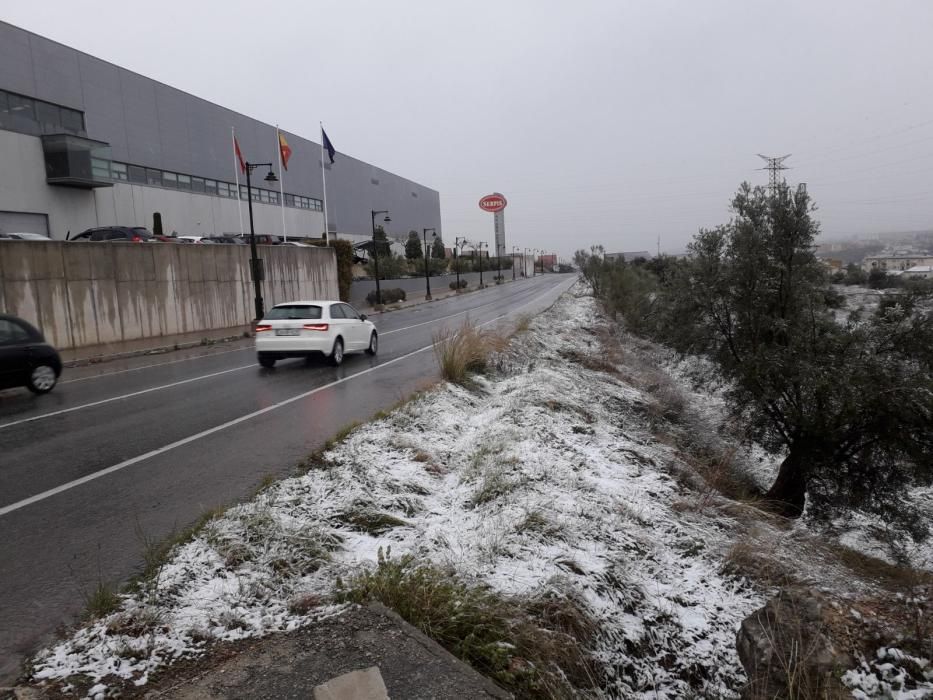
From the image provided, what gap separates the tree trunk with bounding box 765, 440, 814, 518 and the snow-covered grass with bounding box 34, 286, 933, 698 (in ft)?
9.78

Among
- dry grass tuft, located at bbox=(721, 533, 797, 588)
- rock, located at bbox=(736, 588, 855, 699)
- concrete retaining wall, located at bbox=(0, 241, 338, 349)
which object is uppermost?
concrete retaining wall, located at bbox=(0, 241, 338, 349)

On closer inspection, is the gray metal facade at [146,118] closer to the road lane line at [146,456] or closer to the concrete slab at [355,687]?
the road lane line at [146,456]

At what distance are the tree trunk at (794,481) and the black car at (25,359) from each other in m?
12.5

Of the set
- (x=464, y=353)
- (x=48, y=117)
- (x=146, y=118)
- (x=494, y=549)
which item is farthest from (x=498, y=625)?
(x=146, y=118)

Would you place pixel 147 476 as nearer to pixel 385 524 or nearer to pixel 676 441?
pixel 385 524

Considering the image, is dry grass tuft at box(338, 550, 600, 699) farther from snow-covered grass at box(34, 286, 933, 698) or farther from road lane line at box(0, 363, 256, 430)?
road lane line at box(0, 363, 256, 430)

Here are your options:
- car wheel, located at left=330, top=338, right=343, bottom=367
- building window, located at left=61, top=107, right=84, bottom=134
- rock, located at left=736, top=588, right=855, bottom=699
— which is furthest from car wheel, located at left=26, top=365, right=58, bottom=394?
building window, located at left=61, top=107, right=84, bottom=134

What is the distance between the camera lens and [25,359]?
11.3 meters

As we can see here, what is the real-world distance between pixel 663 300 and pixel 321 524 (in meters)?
9.95

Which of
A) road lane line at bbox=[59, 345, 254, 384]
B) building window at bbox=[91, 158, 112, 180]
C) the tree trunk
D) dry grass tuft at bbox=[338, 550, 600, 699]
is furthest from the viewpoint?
building window at bbox=[91, 158, 112, 180]

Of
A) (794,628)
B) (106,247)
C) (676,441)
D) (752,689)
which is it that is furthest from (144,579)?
(106,247)

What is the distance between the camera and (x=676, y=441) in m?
11.1

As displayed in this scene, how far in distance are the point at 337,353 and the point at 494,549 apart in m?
11.2

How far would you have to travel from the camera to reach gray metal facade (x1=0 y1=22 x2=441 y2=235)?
3725cm
